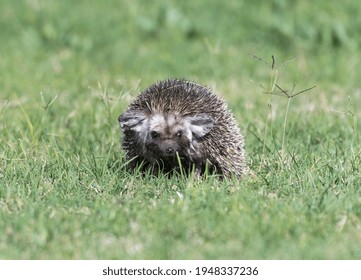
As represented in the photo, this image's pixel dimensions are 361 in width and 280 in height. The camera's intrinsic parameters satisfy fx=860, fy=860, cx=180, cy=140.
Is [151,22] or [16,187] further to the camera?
[151,22]

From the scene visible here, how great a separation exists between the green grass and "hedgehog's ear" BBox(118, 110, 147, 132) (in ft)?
0.97

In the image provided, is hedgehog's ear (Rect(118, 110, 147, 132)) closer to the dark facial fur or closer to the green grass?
the dark facial fur

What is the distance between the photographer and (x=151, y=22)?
520 inches

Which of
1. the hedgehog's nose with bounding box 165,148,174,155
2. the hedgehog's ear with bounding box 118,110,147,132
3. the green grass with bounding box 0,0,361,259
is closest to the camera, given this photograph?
the green grass with bounding box 0,0,361,259

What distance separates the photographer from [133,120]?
711 centimetres

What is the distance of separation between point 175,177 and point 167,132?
371 millimetres

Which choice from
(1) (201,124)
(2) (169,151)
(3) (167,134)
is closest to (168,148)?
(2) (169,151)

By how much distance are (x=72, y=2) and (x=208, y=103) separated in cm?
731

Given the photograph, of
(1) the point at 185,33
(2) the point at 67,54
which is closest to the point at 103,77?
(2) the point at 67,54

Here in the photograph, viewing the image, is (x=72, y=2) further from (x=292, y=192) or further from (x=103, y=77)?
(x=292, y=192)

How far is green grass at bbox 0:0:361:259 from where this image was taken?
5570 mm

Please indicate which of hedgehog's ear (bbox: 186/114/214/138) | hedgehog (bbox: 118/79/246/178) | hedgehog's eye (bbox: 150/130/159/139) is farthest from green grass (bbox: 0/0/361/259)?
hedgehog's ear (bbox: 186/114/214/138)

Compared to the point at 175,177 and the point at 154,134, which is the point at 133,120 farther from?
the point at 175,177

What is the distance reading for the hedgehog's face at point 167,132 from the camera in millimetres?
6898
